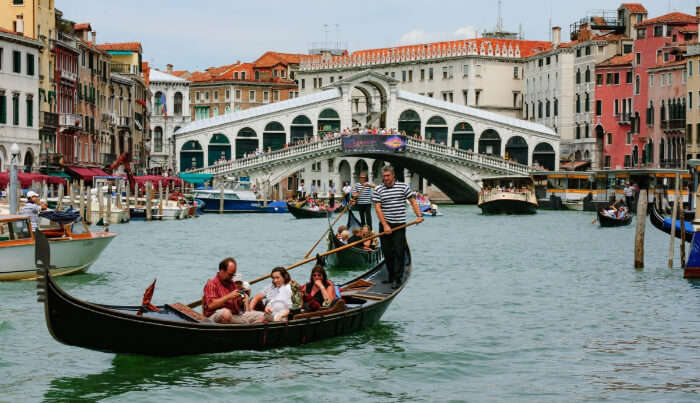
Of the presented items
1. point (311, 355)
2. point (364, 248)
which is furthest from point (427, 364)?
point (364, 248)

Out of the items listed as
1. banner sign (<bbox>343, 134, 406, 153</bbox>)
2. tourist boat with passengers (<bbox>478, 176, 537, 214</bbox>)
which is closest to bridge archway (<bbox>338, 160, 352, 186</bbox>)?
banner sign (<bbox>343, 134, 406, 153</bbox>)

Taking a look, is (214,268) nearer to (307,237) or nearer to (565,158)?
(307,237)

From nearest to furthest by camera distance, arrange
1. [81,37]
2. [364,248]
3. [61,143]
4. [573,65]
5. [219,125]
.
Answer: [364,248], [61,143], [81,37], [219,125], [573,65]

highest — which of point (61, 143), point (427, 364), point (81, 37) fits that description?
point (81, 37)

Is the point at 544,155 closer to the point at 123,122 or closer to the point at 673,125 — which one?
the point at 673,125

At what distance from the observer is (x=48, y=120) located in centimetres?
3791

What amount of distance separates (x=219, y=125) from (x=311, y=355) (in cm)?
4245

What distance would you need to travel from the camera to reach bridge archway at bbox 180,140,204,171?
2077 inches

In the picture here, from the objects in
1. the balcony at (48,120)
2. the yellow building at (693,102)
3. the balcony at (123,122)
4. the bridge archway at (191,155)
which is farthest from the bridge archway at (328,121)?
the balcony at (48,120)

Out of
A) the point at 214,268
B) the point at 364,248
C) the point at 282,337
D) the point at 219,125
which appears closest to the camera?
the point at 282,337

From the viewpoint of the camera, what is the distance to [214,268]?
2036 centimetres

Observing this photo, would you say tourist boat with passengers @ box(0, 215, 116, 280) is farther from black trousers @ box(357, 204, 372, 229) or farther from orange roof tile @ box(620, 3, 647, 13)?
orange roof tile @ box(620, 3, 647, 13)

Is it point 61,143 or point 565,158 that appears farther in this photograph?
point 565,158

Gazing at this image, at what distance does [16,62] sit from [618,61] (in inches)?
1106
